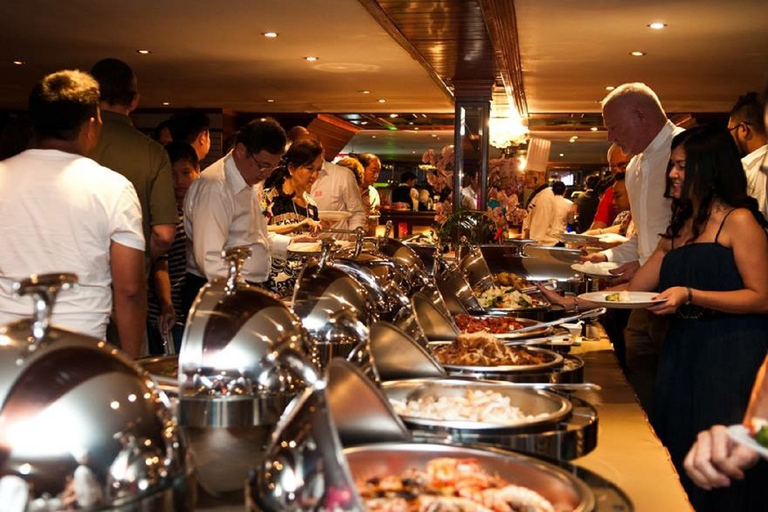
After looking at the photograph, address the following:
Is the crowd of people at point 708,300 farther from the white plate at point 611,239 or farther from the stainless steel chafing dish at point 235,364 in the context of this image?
the stainless steel chafing dish at point 235,364

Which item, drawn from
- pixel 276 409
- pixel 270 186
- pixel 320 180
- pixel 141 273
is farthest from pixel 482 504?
pixel 320 180

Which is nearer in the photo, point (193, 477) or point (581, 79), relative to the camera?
point (193, 477)

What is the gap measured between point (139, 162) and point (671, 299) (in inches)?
73.6

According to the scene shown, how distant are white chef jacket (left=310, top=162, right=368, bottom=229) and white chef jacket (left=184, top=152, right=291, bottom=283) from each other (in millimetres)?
3285

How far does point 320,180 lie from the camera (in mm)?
7137

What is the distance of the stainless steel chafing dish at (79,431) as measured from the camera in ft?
2.87

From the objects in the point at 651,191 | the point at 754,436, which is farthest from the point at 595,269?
the point at 754,436

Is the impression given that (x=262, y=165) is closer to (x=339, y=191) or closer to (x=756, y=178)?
(x=756, y=178)

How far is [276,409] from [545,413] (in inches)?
26.4

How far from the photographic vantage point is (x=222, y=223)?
353 cm

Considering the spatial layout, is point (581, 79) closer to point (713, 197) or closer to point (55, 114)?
point (713, 197)

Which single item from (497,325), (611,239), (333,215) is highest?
(333,215)

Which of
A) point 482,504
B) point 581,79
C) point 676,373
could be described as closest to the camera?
point 482,504

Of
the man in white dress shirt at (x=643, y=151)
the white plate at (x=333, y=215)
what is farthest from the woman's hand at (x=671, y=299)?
the white plate at (x=333, y=215)
